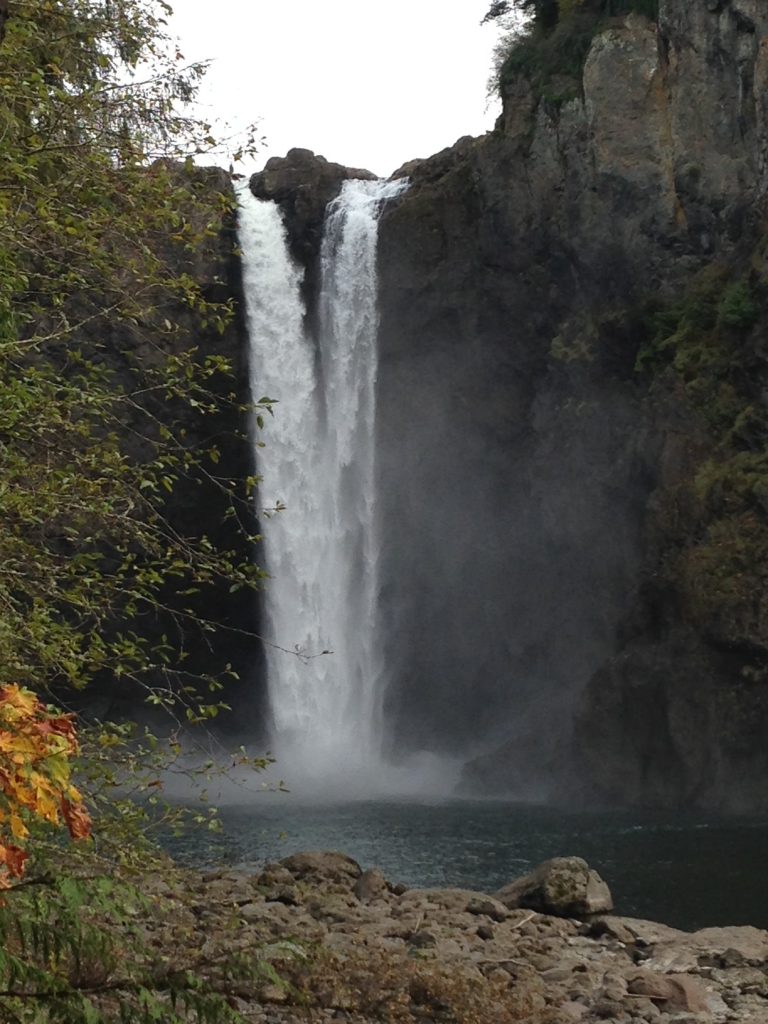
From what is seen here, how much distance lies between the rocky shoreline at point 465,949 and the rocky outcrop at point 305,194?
22639mm

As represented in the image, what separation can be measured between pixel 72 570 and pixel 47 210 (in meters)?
1.61

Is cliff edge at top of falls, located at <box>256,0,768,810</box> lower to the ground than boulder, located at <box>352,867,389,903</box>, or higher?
higher

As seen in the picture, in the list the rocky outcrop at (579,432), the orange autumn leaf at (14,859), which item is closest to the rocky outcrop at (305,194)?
the rocky outcrop at (579,432)

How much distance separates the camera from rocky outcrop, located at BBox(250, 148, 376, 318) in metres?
35.7

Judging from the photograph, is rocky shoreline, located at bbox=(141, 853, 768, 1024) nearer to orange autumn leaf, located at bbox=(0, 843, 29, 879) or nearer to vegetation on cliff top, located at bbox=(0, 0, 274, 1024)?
vegetation on cliff top, located at bbox=(0, 0, 274, 1024)

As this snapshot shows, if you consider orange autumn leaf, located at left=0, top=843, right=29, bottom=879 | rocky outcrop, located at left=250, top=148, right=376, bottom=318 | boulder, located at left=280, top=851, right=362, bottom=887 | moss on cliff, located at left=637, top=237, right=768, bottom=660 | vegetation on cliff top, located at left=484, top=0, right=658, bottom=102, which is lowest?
boulder, located at left=280, top=851, right=362, bottom=887

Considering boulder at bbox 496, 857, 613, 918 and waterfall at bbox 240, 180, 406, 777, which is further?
waterfall at bbox 240, 180, 406, 777

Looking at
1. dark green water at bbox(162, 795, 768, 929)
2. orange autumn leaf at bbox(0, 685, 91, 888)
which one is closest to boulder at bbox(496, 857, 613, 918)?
dark green water at bbox(162, 795, 768, 929)

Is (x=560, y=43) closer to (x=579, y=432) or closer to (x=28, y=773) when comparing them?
(x=579, y=432)

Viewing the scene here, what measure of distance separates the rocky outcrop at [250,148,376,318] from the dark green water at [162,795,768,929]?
15.5 metres

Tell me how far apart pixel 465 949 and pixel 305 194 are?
27546 mm

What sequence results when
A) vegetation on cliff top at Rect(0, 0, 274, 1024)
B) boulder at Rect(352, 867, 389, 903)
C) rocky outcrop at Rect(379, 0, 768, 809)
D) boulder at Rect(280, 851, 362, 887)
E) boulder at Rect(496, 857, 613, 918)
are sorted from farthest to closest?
1. rocky outcrop at Rect(379, 0, 768, 809)
2. boulder at Rect(280, 851, 362, 887)
3. boulder at Rect(352, 867, 389, 903)
4. boulder at Rect(496, 857, 613, 918)
5. vegetation on cliff top at Rect(0, 0, 274, 1024)

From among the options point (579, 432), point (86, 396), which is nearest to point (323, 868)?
point (86, 396)

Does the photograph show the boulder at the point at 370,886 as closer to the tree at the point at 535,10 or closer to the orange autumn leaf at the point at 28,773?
the orange autumn leaf at the point at 28,773
